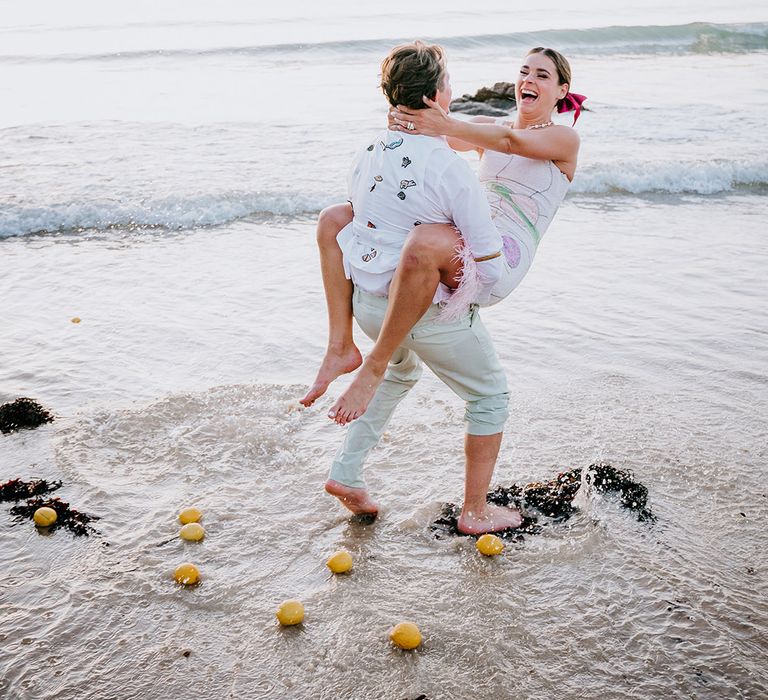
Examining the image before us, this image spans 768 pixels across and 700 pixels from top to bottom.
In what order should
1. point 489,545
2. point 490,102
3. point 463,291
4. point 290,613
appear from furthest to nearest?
1. point 490,102
2. point 489,545
3. point 463,291
4. point 290,613

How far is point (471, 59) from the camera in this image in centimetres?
2352

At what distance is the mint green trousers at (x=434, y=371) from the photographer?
3312 millimetres

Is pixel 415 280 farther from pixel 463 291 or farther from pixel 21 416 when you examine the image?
pixel 21 416

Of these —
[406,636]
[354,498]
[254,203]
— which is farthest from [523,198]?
[254,203]

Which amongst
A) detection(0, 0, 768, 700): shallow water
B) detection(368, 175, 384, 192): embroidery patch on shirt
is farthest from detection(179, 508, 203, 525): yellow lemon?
detection(368, 175, 384, 192): embroidery patch on shirt

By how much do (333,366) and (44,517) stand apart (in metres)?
1.54

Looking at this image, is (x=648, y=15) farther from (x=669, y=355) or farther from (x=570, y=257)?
(x=669, y=355)

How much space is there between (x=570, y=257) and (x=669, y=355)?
2.39 meters

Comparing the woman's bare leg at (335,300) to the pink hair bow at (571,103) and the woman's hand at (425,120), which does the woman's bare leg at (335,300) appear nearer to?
the woman's hand at (425,120)

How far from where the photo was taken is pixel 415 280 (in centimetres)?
309

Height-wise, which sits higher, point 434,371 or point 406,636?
point 434,371

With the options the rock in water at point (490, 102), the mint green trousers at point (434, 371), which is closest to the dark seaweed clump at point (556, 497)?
the mint green trousers at point (434, 371)

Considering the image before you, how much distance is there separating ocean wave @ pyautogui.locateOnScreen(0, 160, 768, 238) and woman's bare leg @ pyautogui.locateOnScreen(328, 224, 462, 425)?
6409mm

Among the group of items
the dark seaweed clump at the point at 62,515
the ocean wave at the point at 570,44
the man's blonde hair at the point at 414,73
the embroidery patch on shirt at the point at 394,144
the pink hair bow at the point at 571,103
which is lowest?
the dark seaweed clump at the point at 62,515
